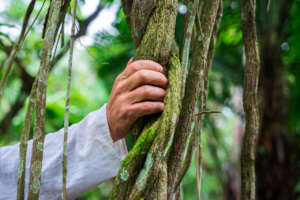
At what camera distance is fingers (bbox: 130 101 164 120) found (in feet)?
1.61

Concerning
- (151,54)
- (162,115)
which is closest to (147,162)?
(162,115)

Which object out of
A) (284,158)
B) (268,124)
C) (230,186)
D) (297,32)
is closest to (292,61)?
(297,32)

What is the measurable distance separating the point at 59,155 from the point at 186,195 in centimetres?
459

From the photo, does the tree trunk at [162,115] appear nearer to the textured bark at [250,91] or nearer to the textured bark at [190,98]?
the textured bark at [190,98]

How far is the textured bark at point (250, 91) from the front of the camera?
0.63m

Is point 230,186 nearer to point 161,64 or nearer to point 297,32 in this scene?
point 297,32

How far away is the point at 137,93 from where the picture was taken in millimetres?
532

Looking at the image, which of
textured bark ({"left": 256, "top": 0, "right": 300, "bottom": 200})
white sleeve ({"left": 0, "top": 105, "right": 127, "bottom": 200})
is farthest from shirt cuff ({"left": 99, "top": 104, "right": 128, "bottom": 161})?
textured bark ({"left": 256, "top": 0, "right": 300, "bottom": 200})

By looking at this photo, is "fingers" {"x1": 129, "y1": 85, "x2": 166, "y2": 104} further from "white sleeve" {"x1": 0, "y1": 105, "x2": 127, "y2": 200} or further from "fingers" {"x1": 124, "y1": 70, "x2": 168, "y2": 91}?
"white sleeve" {"x1": 0, "y1": 105, "x2": 127, "y2": 200}

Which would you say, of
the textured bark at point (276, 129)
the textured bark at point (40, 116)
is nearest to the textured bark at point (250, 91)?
the textured bark at point (40, 116)

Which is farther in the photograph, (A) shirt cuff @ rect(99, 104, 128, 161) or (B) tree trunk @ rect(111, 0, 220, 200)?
(A) shirt cuff @ rect(99, 104, 128, 161)

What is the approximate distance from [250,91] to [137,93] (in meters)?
0.26

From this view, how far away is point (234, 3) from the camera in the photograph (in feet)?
5.12

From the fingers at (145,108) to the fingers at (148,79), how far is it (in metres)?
0.04
